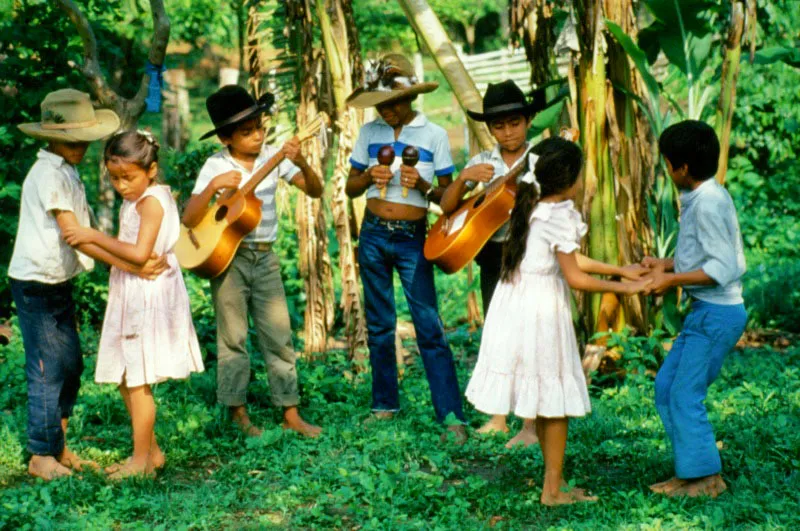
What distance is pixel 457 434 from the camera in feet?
19.0

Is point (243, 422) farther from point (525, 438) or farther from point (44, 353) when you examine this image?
point (525, 438)

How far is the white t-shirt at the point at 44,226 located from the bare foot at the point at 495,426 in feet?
8.15

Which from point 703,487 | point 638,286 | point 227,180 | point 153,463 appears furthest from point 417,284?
point 703,487

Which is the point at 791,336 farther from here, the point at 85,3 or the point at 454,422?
the point at 85,3

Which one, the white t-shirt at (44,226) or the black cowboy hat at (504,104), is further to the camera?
the black cowboy hat at (504,104)

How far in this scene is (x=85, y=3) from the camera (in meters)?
8.98

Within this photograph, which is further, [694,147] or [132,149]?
[132,149]

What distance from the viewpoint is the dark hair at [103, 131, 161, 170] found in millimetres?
5160

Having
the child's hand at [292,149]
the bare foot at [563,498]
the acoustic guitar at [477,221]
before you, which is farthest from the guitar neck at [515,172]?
the bare foot at [563,498]

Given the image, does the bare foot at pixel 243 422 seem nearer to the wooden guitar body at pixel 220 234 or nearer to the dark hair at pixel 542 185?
the wooden guitar body at pixel 220 234

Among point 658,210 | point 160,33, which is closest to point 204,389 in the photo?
point 160,33

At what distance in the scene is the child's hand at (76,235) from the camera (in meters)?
5.09

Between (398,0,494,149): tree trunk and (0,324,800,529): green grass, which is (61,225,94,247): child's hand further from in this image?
(398,0,494,149): tree trunk

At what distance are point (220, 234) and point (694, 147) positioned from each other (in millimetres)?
2617
